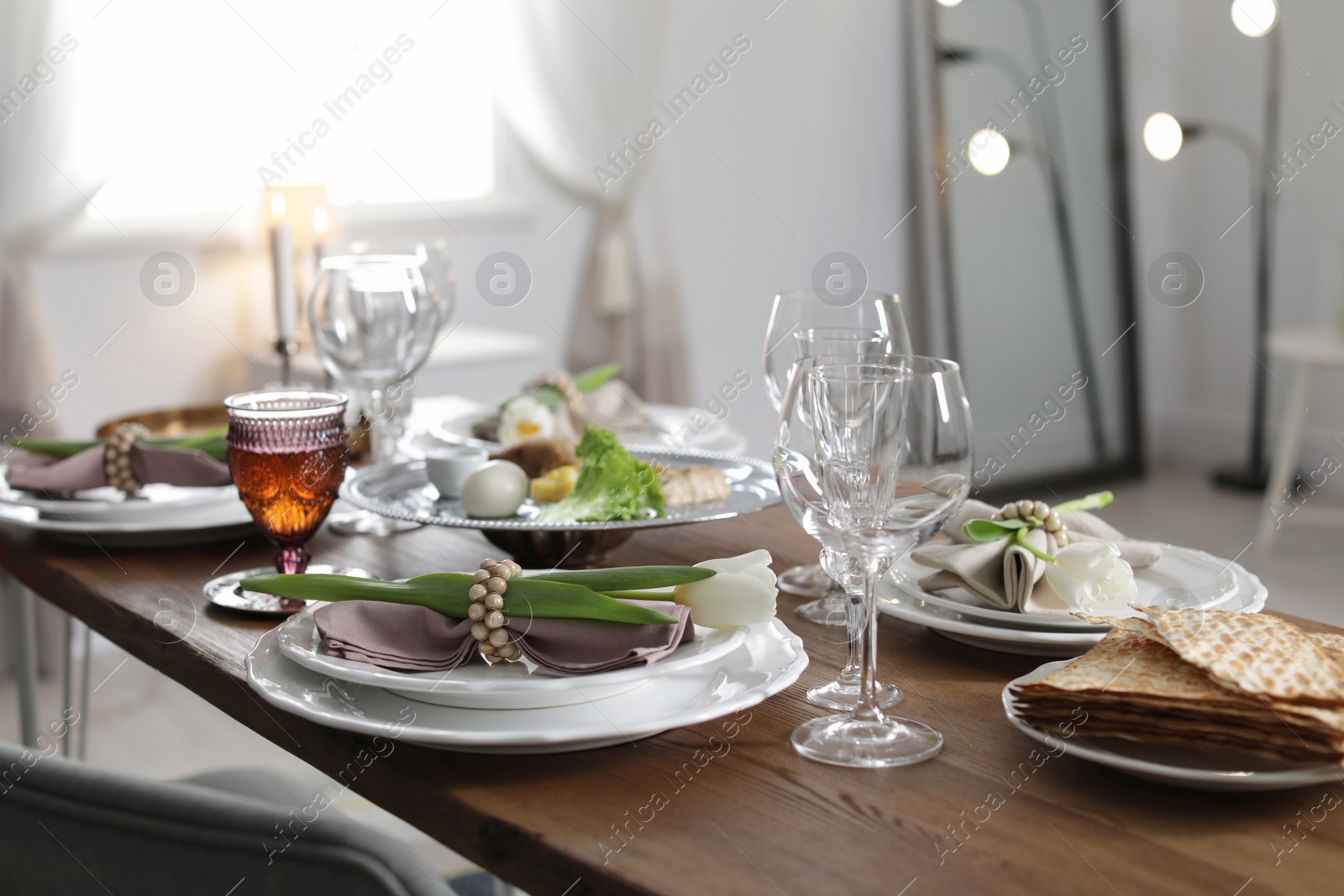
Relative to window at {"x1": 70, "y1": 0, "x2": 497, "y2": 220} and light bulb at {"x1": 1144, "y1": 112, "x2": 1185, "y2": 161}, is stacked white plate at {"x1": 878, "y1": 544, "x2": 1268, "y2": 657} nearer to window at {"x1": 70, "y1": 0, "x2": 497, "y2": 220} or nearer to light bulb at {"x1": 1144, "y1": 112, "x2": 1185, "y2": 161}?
window at {"x1": 70, "y1": 0, "x2": 497, "y2": 220}

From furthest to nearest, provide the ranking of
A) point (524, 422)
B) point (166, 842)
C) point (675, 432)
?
point (675, 432)
point (524, 422)
point (166, 842)

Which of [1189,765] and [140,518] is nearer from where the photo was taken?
[1189,765]

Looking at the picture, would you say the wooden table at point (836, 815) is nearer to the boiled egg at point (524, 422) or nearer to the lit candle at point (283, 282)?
the boiled egg at point (524, 422)

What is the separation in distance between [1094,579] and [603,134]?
2.85 metres

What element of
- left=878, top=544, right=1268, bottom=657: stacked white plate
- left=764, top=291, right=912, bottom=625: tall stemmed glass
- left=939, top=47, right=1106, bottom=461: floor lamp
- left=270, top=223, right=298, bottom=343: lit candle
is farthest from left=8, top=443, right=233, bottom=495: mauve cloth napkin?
left=939, top=47, right=1106, bottom=461: floor lamp

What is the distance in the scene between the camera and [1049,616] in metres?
0.85

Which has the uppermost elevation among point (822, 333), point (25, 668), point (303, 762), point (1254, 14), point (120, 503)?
point (1254, 14)

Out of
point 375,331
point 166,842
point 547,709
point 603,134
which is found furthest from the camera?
point 603,134

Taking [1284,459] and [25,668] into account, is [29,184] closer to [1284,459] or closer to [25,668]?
[25,668]

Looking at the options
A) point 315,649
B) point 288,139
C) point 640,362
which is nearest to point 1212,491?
point 640,362

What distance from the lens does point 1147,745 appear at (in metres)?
0.68

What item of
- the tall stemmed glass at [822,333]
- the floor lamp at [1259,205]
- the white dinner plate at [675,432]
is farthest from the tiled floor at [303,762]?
the tall stemmed glass at [822,333]

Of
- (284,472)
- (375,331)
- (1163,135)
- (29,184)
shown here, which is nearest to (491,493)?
(284,472)

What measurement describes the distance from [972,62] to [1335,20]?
114 centimetres
